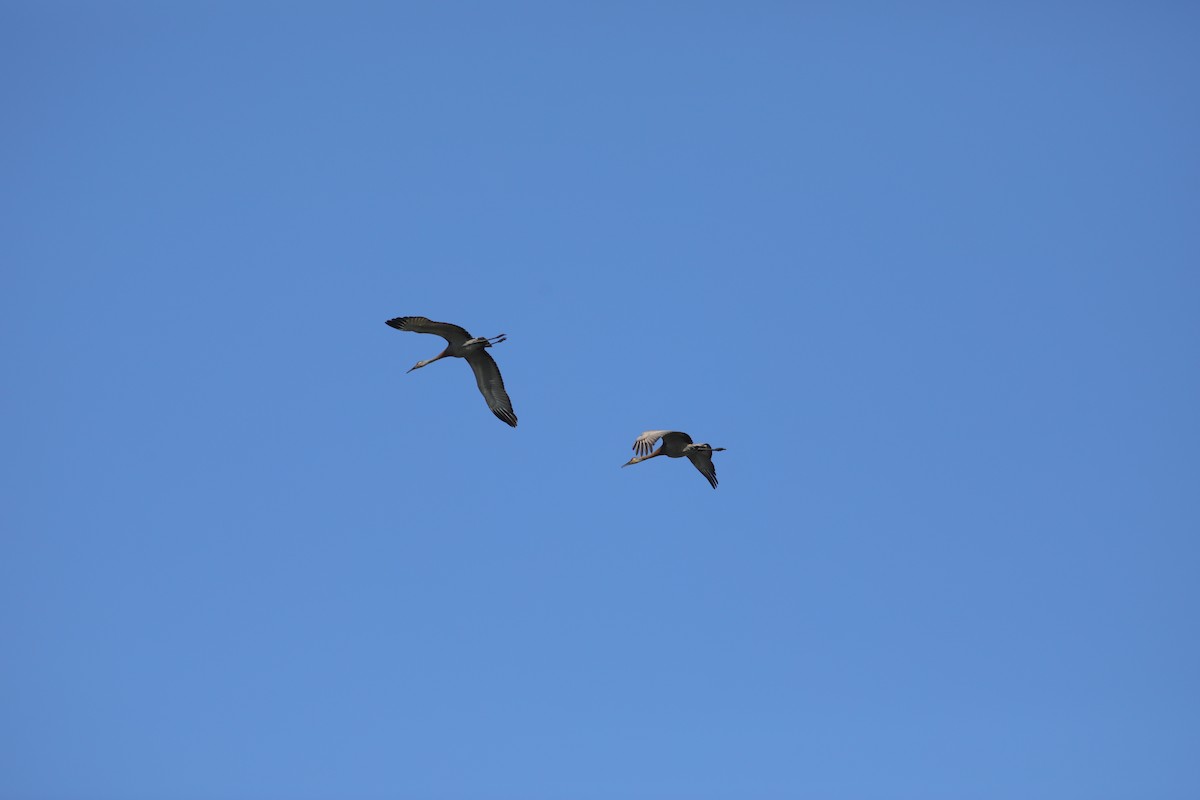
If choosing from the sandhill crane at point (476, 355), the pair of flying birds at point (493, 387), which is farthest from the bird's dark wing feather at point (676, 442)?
the sandhill crane at point (476, 355)

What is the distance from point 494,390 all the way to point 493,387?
0.31 feet

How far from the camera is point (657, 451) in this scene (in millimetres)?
45000

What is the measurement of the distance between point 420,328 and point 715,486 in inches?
431

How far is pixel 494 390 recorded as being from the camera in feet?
147

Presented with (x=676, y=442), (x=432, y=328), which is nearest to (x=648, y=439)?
(x=676, y=442)

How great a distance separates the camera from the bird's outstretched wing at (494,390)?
4444 centimetres

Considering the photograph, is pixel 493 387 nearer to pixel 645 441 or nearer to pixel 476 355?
pixel 476 355

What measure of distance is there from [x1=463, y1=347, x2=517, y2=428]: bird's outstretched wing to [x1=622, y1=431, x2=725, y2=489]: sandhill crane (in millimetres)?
4030

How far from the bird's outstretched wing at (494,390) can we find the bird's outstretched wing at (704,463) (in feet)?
19.0

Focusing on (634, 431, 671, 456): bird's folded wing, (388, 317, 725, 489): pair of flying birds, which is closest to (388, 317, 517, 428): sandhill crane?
(388, 317, 725, 489): pair of flying birds

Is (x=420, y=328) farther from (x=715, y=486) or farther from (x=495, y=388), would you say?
(x=715, y=486)

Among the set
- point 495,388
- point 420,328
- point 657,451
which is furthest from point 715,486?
point 420,328

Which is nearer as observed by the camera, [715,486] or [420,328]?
[420,328]

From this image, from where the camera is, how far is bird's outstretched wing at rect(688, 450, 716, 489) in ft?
151
